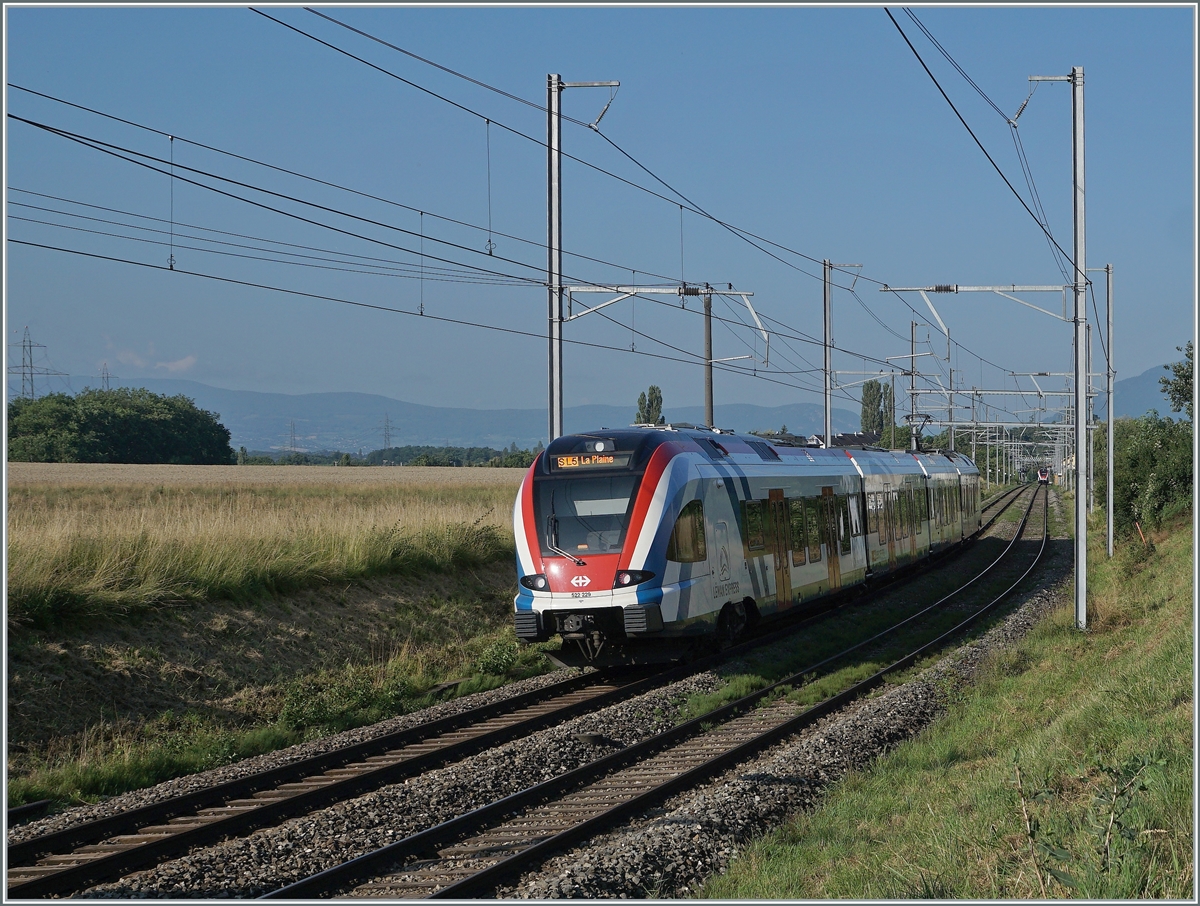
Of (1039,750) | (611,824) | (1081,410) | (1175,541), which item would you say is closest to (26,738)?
(611,824)

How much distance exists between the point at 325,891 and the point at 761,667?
383 inches

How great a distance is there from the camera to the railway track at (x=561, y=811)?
7621 millimetres

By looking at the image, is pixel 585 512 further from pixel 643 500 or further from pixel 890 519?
pixel 890 519

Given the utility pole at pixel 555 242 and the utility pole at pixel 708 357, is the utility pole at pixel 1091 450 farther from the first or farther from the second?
the utility pole at pixel 555 242

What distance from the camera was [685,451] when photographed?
626 inches

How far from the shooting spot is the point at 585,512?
15.0 m

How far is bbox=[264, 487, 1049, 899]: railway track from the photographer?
762 cm

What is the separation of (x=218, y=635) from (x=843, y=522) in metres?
13.1

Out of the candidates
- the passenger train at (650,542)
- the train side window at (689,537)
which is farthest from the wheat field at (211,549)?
the train side window at (689,537)

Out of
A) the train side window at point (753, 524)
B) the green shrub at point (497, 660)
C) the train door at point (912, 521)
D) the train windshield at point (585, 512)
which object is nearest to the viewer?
the train windshield at point (585, 512)

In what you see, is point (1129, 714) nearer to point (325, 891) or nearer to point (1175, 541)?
point (325, 891)

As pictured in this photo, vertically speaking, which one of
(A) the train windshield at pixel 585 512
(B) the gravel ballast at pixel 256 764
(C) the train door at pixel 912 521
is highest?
(A) the train windshield at pixel 585 512

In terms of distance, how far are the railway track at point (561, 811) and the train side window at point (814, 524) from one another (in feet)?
21.0

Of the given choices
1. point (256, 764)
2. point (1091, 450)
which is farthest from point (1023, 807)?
point (1091, 450)
